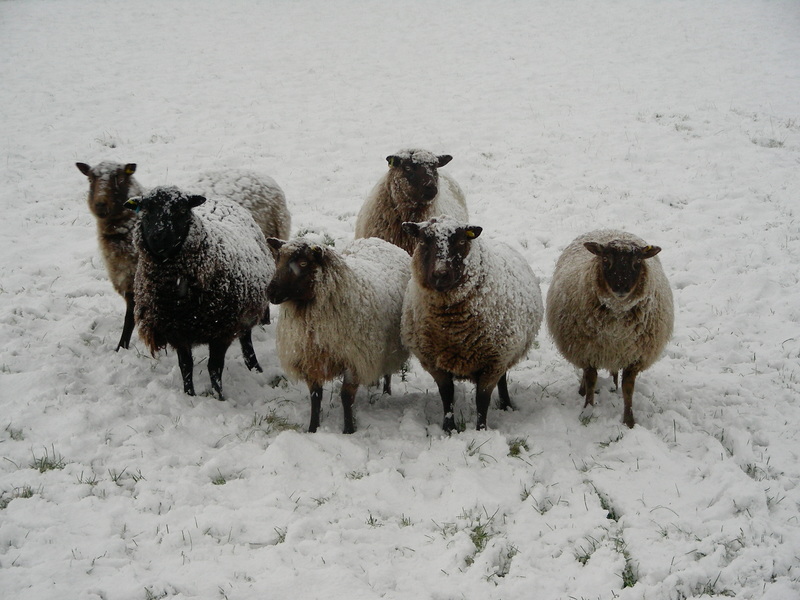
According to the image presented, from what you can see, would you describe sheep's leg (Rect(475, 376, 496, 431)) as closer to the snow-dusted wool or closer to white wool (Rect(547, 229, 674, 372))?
white wool (Rect(547, 229, 674, 372))

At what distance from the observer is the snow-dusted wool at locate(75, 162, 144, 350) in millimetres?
6246

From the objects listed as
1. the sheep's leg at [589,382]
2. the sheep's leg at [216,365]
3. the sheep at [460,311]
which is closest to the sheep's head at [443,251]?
the sheep at [460,311]

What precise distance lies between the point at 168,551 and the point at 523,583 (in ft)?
7.19

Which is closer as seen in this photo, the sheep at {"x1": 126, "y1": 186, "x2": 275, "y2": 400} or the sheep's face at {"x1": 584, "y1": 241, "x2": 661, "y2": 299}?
the sheep's face at {"x1": 584, "y1": 241, "x2": 661, "y2": 299}

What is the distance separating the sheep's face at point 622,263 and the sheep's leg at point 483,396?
4.33 ft

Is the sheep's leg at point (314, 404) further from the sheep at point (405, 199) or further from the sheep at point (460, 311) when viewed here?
the sheep at point (405, 199)

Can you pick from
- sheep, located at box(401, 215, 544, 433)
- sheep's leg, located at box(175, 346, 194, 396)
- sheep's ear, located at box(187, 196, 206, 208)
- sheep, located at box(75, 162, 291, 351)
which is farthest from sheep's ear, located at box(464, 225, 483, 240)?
sheep, located at box(75, 162, 291, 351)

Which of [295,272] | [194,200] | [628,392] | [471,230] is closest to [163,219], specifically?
[194,200]

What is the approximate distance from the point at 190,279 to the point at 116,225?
5.15 ft

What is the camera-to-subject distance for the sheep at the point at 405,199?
22.8 feet

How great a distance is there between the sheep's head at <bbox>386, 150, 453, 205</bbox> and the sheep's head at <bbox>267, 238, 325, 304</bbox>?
2.21 meters

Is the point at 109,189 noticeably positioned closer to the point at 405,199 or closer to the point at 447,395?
the point at 405,199

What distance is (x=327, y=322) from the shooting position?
16.9 feet

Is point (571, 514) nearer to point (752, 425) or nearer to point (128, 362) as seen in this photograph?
point (752, 425)
